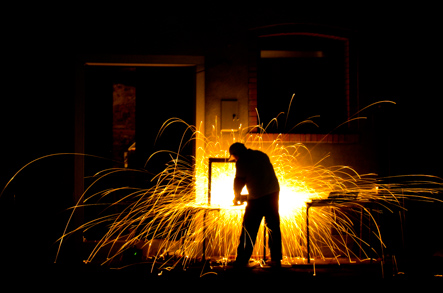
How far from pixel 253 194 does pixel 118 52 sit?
3314 mm

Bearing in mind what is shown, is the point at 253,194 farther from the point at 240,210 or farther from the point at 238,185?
the point at 240,210

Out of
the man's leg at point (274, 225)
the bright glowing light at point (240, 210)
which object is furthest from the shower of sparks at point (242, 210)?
the man's leg at point (274, 225)

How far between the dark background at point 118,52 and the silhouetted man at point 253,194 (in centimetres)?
224

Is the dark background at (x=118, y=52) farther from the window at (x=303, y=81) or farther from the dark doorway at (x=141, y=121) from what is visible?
the dark doorway at (x=141, y=121)

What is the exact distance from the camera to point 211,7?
7.34m

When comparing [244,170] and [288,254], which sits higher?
[244,170]

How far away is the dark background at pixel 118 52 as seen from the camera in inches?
285

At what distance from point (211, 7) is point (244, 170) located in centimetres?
298

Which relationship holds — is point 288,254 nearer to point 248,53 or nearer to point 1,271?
point 248,53

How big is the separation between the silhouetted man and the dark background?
88.0 inches

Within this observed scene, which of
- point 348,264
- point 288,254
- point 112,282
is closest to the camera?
point 112,282

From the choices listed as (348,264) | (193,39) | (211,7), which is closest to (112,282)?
(348,264)

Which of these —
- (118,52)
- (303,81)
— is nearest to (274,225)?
(303,81)

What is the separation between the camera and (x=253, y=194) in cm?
606
